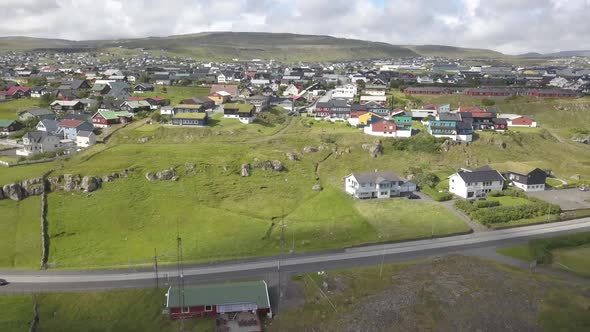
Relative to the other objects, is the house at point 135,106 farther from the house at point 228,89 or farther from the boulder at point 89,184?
the boulder at point 89,184

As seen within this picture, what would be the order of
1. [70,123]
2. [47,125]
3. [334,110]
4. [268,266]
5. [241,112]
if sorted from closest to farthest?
[268,266] < [70,123] < [47,125] < [241,112] < [334,110]

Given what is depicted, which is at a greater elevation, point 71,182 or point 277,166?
point 277,166

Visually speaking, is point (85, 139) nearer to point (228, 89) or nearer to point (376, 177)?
point (228, 89)

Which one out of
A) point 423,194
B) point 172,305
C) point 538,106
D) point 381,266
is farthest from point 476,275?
point 538,106

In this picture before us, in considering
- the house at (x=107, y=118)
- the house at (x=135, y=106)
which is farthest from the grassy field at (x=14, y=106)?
the house at (x=135, y=106)

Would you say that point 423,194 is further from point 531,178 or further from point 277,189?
point 277,189

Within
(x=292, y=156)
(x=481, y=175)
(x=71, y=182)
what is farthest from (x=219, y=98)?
(x=481, y=175)
